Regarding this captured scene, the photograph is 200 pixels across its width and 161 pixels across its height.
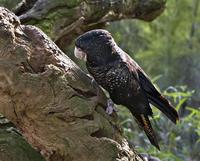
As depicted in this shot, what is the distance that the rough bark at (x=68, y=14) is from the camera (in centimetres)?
242

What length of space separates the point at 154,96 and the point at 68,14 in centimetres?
62

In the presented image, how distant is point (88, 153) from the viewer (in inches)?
74.4

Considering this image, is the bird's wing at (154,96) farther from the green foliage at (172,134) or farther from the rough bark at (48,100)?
the green foliage at (172,134)

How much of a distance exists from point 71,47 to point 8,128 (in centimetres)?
84

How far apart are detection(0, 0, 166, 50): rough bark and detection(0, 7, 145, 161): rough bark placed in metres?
0.56

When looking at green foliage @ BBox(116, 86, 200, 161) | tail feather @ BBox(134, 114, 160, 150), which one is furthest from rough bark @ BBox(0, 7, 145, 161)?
green foliage @ BBox(116, 86, 200, 161)

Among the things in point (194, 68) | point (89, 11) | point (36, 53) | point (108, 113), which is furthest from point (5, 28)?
point (194, 68)

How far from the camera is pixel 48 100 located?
1.84 meters

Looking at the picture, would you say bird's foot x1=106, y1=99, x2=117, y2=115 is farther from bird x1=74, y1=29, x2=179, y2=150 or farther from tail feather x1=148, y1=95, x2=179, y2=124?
tail feather x1=148, y1=95, x2=179, y2=124

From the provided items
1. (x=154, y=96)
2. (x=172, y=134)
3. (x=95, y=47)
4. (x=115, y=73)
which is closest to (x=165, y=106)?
(x=154, y=96)

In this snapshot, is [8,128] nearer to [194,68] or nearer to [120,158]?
[120,158]

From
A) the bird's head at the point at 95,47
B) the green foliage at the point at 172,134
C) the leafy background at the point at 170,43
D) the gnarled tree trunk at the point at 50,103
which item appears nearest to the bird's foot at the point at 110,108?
the gnarled tree trunk at the point at 50,103

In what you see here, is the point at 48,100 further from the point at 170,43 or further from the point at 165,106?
the point at 170,43

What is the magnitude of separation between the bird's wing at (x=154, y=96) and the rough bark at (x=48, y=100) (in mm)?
279
